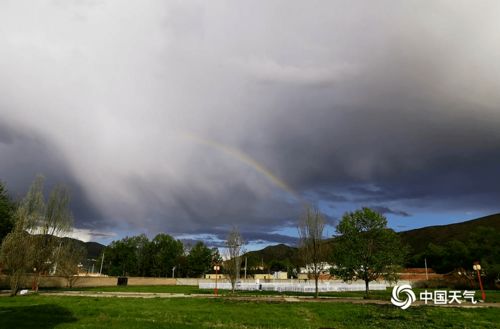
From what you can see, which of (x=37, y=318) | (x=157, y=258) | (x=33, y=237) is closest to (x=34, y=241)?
(x=33, y=237)

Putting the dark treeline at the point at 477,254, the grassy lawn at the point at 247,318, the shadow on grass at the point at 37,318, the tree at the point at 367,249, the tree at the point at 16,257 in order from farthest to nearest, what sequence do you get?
the dark treeline at the point at 477,254, the tree at the point at 367,249, the tree at the point at 16,257, the grassy lawn at the point at 247,318, the shadow on grass at the point at 37,318

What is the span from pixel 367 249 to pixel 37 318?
3433 cm

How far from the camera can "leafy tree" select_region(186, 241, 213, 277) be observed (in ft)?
389

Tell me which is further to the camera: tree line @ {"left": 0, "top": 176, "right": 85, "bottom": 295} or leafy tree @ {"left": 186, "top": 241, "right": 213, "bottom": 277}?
leafy tree @ {"left": 186, "top": 241, "right": 213, "bottom": 277}

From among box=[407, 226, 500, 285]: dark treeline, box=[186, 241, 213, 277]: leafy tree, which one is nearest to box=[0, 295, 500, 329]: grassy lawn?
box=[407, 226, 500, 285]: dark treeline

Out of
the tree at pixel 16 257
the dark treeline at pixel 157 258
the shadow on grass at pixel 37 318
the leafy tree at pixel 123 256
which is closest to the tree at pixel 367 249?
the shadow on grass at pixel 37 318

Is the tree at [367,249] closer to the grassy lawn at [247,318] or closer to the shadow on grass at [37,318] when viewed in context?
the grassy lawn at [247,318]

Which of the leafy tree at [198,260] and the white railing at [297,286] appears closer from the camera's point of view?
the white railing at [297,286]

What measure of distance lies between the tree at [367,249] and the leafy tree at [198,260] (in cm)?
7996

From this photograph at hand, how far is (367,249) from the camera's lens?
43125 millimetres

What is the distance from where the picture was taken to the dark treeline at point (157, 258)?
11881 centimetres

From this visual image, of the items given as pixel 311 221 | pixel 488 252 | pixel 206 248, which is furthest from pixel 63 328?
pixel 206 248

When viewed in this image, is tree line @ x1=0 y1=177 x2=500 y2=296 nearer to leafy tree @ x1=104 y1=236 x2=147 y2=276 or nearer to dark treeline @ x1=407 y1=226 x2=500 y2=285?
dark treeline @ x1=407 y1=226 x2=500 y2=285

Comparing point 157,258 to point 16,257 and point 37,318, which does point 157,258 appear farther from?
point 37,318
